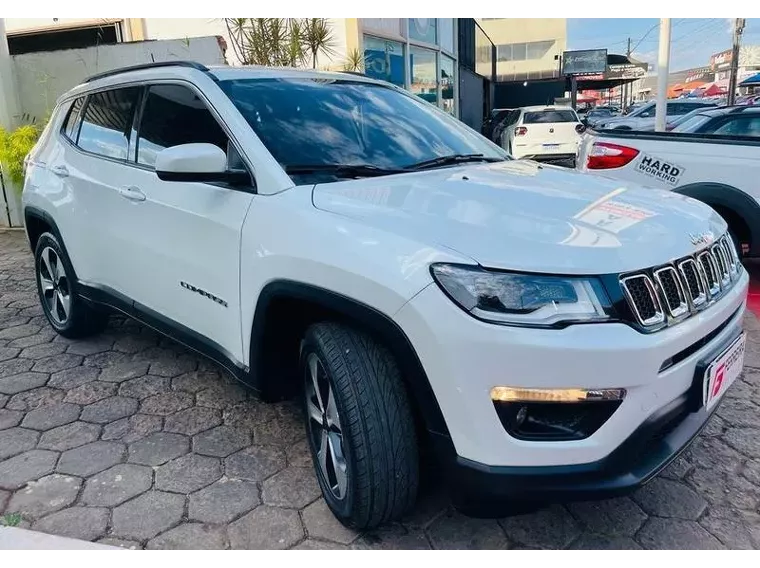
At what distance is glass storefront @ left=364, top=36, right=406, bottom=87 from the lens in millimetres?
11172

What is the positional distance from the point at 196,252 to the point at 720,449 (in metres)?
2.49

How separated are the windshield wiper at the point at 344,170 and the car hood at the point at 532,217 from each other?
9cm

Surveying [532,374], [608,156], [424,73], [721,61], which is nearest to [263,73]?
[532,374]

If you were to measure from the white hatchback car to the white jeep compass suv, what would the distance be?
1248 cm

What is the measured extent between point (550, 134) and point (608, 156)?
34.1 ft

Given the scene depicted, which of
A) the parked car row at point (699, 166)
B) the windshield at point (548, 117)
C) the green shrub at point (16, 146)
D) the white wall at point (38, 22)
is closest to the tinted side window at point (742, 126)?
the parked car row at point (699, 166)

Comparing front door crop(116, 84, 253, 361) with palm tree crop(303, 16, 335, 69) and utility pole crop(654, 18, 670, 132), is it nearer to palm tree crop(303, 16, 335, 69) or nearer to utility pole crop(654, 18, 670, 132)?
palm tree crop(303, 16, 335, 69)

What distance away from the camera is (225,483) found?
2709 mm

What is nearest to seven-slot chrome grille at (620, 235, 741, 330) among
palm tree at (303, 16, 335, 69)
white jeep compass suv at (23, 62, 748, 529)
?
white jeep compass suv at (23, 62, 748, 529)

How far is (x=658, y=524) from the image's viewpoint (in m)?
2.42

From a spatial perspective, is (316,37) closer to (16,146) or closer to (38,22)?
(16,146)
